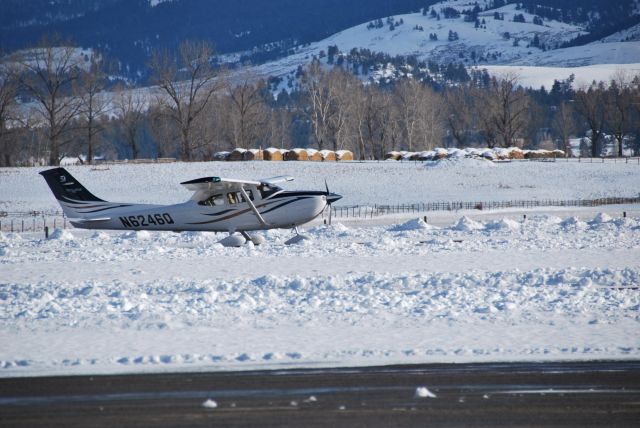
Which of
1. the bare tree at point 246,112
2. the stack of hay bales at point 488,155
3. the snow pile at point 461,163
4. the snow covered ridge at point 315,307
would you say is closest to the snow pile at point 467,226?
the snow covered ridge at point 315,307

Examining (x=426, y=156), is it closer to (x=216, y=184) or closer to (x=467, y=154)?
Result: (x=467, y=154)

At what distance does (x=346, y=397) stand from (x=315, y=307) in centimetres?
540

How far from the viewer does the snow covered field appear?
34.8 feet

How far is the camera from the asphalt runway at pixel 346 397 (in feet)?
25.0

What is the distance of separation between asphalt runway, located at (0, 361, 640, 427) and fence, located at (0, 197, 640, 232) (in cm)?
3642

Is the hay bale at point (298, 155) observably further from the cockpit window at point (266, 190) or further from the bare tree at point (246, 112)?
the cockpit window at point (266, 190)

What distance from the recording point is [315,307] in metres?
13.8

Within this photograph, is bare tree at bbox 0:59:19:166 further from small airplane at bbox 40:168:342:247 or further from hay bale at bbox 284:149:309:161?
small airplane at bbox 40:168:342:247

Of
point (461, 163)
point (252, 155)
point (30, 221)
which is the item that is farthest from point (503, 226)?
point (252, 155)

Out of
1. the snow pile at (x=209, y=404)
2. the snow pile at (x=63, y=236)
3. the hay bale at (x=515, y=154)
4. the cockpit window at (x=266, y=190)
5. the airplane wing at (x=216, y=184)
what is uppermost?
the airplane wing at (x=216, y=184)

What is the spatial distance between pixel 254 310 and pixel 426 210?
131ft

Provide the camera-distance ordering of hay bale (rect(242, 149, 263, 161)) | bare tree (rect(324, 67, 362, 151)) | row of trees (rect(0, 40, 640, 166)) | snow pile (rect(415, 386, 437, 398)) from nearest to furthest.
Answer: snow pile (rect(415, 386, 437, 398)) < hay bale (rect(242, 149, 263, 161)) < row of trees (rect(0, 40, 640, 166)) < bare tree (rect(324, 67, 362, 151))

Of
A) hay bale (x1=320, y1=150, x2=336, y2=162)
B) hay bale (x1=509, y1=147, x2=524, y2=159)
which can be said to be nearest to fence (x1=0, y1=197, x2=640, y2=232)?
hay bale (x1=320, y1=150, x2=336, y2=162)

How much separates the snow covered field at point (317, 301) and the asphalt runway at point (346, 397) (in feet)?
1.96
